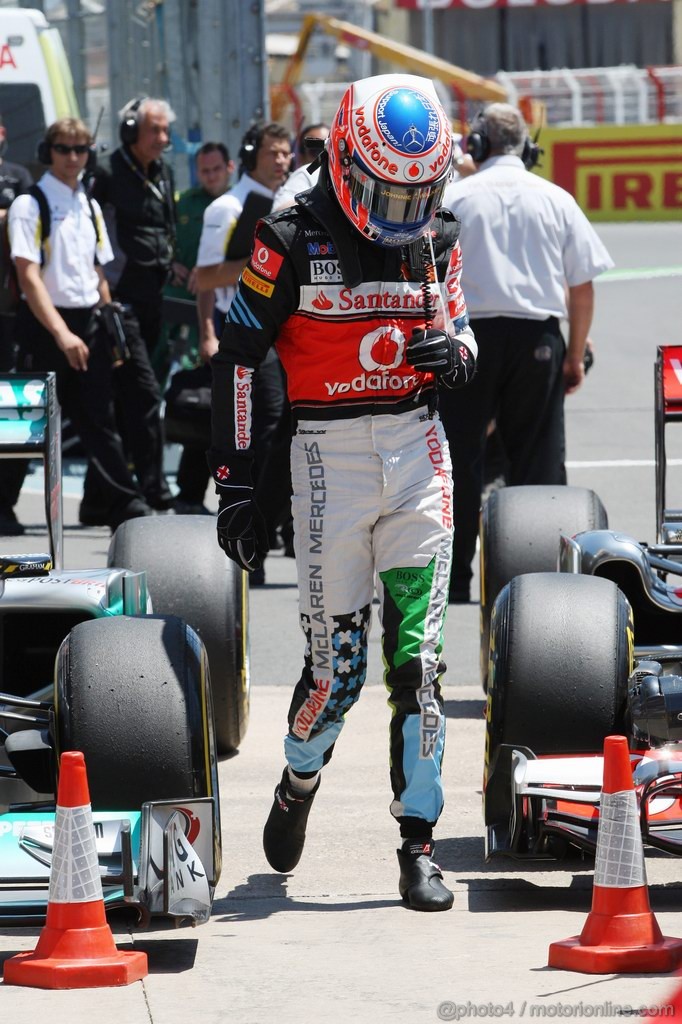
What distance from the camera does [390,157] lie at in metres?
4.54

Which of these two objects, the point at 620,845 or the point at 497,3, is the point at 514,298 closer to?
the point at 620,845

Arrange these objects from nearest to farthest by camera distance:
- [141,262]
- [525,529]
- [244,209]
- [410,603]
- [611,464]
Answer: [410,603] < [525,529] < [244,209] < [141,262] < [611,464]

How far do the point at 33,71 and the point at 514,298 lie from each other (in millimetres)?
5154

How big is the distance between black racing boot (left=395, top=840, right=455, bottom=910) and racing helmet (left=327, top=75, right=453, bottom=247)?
4.78 feet

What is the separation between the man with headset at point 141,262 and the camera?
10234 mm

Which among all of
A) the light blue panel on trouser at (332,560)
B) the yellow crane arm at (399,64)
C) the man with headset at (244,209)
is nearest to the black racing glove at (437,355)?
the light blue panel on trouser at (332,560)

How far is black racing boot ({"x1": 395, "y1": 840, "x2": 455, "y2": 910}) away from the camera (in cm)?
445

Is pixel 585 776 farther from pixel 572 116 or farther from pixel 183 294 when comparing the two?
pixel 572 116

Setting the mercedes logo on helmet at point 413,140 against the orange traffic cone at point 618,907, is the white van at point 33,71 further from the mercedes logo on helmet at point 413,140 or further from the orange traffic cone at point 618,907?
the orange traffic cone at point 618,907

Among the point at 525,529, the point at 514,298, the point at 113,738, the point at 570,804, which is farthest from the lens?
the point at 514,298

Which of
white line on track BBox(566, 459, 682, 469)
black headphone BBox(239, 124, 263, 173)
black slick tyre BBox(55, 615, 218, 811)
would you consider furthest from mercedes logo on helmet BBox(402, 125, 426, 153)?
white line on track BBox(566, 459, 682, 469)

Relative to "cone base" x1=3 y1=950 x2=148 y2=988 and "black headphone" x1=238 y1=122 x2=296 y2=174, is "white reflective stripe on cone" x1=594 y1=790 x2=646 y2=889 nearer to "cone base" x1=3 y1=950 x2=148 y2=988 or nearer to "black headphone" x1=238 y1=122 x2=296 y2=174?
"cone base" x1=3 y1=950 x2=148 y2=988

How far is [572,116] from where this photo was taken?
36344mm

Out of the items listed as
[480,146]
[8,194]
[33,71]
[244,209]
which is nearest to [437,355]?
[480,146]
